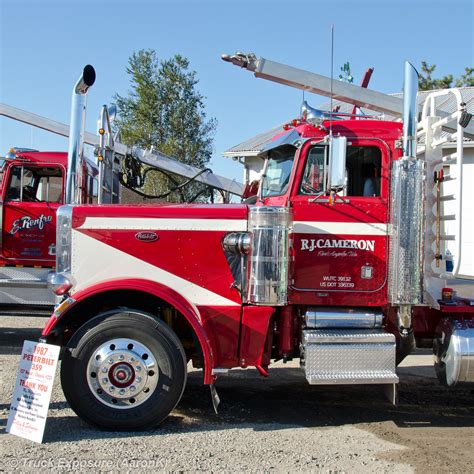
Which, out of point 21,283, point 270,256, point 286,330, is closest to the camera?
point 270,256

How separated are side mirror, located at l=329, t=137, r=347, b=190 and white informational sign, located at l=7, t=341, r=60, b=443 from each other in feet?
8.52

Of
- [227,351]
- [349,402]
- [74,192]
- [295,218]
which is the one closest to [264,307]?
[227,351]

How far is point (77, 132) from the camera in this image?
234 inches

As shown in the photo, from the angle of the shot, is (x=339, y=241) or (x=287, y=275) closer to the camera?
(x=287, y=275)

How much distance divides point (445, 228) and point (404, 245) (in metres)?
0.58

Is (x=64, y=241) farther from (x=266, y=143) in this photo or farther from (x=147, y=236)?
(x=266, y=143)

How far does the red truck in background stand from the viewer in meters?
8.64

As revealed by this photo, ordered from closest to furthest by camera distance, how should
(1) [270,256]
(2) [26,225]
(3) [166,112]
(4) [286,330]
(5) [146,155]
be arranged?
(1) [270,256]
(4) [286,330]
(2) [26,225]
(5) [146,155]
(3) [166,112]

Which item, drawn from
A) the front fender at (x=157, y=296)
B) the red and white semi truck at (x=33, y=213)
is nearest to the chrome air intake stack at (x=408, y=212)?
the front fender at (x=157, y=296)

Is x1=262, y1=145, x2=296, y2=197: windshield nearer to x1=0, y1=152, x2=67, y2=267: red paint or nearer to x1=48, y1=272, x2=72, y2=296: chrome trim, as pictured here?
x1=48, y1=272, x2=72, y2=296: chrome trim

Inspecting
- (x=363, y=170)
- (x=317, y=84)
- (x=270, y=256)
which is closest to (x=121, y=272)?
(x=270, y=256)

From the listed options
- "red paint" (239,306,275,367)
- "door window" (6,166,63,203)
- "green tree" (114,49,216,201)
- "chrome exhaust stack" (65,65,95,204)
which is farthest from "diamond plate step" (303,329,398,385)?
"green tree" (114,49,216,201)

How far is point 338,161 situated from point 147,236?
174 cm

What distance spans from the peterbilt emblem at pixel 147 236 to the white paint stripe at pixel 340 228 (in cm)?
122
